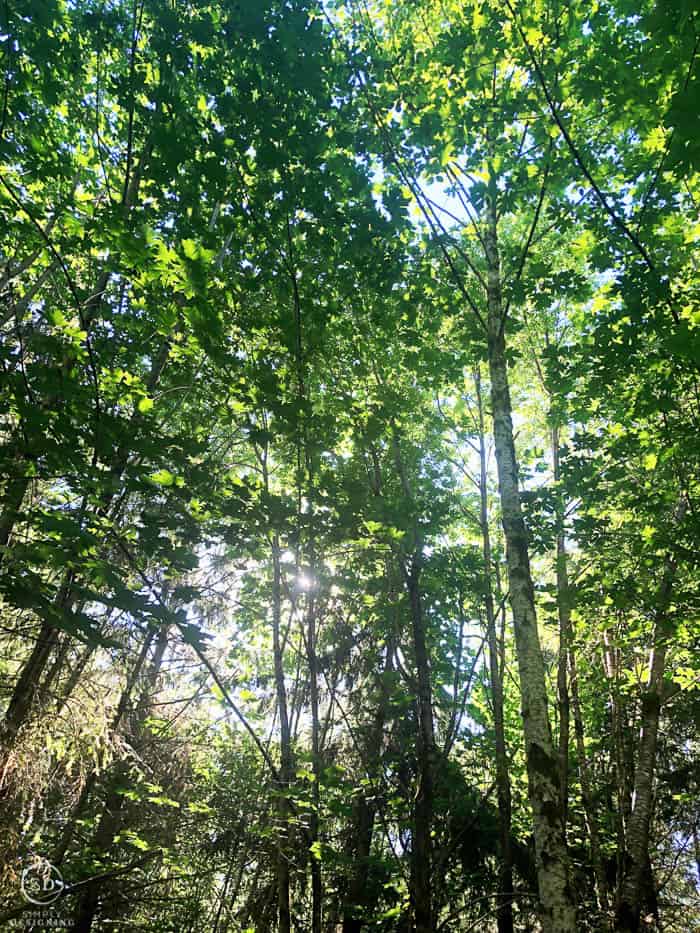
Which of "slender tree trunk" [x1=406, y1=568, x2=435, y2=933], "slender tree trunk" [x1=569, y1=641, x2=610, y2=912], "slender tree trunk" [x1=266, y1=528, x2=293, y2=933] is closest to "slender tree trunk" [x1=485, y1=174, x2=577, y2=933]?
"slender tree trunk" [x1=406, y1=568, x2=435, y2=933]

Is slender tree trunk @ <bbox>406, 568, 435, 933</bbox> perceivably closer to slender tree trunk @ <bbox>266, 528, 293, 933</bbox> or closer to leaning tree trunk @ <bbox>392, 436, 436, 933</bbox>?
leaning tree trunk @ <bbox>392, 436, 436, 933</bbox>

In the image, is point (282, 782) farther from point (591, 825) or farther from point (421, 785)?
point (591, 825)

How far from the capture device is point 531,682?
3332 millimetres

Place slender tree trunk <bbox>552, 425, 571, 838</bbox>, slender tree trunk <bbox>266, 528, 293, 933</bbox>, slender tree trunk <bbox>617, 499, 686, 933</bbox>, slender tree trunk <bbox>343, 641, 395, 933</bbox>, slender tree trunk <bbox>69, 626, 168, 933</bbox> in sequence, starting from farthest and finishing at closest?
slender tree trunk <bbox>343, 641, 395, 933</bbox>
slender tree trunk <bbox>69, 626, 168, 933</bbox>
slender tree trunk <bbox>617, 499, 686, 933</bbox>
slender tree trunk <bbox>552, 425, 571, 838</bbox>
slender tree trunk <bbox>266, 528, 293, 933</bbox>

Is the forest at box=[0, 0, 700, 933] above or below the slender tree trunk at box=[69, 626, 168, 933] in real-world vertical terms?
above

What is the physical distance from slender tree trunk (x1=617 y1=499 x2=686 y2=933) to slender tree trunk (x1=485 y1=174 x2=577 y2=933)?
2.56 m

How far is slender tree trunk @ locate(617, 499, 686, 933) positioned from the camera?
18.7 ft

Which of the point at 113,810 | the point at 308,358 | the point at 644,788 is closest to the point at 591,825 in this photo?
the point at 644,788

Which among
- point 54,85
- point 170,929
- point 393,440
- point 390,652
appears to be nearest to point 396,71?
point 54,85

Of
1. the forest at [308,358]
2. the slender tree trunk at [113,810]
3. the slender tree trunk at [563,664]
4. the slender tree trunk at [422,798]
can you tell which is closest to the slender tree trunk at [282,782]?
the forest at [308,358]

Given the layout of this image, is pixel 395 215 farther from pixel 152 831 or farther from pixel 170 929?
pixel 170 929

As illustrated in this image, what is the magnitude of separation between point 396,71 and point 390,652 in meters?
6.94

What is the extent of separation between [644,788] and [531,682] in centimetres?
441

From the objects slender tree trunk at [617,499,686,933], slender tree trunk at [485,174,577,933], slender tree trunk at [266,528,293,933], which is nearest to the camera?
slender tree trunk at [485,174,577,933]
